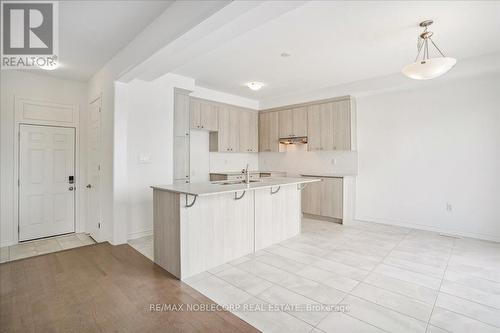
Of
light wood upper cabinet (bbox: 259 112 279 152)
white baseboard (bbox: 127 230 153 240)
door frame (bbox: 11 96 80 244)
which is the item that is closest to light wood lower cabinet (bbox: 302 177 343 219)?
light wood upper cabinet (bbox: 259 112 279 152)

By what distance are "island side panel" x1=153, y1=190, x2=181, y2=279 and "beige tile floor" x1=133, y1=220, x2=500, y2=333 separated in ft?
1.01

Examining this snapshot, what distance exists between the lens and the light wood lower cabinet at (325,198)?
502cm

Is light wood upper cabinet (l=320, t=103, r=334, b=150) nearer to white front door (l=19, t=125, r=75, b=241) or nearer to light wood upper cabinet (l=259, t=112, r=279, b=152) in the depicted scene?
light wood upper cabinet (l=259, t=112, r=279, b=152)

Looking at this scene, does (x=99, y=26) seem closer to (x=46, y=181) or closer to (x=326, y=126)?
(x=46, y=181)

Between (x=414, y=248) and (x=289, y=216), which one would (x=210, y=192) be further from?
(x=414, y=248)

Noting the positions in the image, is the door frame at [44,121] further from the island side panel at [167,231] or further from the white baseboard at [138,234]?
the island side panel at [167,231]

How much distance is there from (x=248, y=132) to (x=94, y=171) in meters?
3.44

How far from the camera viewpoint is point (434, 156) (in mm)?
4418

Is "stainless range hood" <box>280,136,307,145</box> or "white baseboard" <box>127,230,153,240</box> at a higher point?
"stainless range hood" <box>280,136,307,145</box>

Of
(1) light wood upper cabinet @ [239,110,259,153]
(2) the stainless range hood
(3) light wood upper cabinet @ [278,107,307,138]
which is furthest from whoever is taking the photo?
(1) light wood upper cabinet @ [239,110,259,153]

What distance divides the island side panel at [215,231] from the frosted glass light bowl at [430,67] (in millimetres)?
2372

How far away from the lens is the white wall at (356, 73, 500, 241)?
3.95 meters

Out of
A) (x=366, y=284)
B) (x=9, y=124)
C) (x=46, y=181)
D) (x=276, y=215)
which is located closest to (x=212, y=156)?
(x=276, y=215)

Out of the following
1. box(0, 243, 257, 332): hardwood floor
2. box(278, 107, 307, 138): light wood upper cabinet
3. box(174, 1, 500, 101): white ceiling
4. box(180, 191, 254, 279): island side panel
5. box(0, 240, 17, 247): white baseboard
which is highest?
box(174, 1, 500, 101): white ceiling
